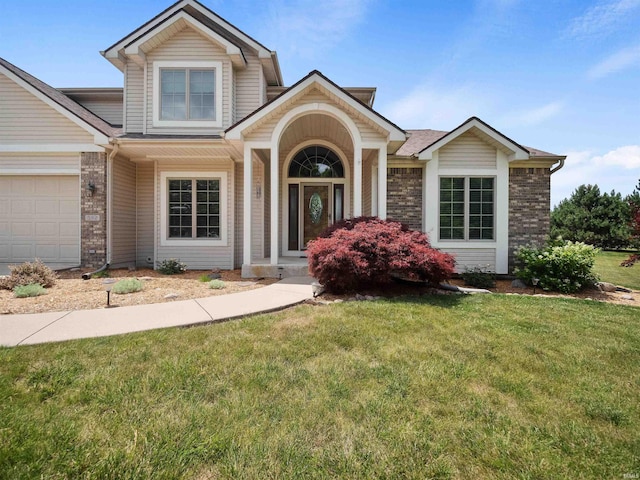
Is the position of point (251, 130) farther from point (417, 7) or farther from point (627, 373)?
point (627, 373)

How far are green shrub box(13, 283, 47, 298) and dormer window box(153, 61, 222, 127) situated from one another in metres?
5.80

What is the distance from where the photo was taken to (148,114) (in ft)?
32.4

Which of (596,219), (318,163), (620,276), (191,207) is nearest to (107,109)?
(191,207)

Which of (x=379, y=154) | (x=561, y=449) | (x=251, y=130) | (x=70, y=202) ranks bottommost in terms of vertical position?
(x=561, y=449)

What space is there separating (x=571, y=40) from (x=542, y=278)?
19.3 feet

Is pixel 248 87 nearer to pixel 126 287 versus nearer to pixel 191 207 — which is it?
pixel 191 207

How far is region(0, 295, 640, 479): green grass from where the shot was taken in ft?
6.47

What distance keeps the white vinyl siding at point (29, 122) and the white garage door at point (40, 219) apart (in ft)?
3.46

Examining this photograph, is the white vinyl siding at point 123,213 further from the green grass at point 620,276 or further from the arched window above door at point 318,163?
the green grass at point 620,276

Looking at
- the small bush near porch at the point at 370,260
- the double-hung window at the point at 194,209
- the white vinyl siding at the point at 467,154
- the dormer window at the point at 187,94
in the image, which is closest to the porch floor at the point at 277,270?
the small bush near porch at the point at 370,260

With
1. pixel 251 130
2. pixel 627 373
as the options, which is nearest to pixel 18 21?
pixel 251 130

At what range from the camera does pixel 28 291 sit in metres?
5.90

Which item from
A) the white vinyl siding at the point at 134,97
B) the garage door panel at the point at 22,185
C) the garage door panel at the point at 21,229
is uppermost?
the white vinyl siding at the point at 134,97

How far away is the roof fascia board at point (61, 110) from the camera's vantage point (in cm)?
875
